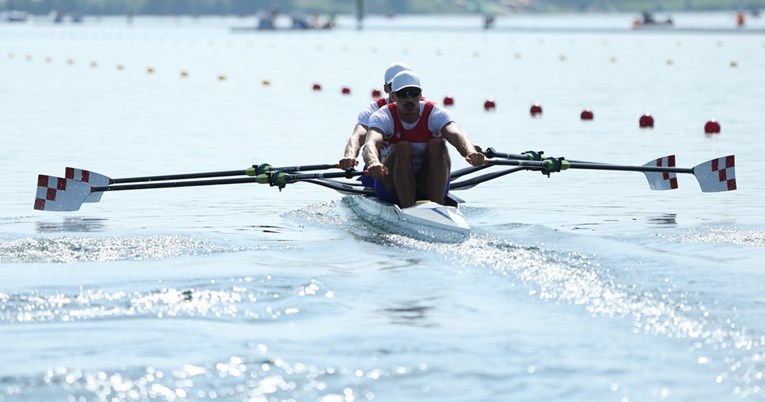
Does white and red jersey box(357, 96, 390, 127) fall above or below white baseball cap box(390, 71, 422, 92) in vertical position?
below

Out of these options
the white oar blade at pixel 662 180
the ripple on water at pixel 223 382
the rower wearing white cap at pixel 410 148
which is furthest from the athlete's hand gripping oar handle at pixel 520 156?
the ripple on water at pixel 223 382

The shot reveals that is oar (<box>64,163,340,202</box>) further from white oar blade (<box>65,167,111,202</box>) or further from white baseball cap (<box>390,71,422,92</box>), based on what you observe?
white baseball cap (<box>390,71,422,92</box>)

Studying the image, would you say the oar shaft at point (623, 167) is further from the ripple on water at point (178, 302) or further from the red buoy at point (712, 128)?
the red buoy at point (712, 128)

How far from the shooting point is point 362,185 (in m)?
16.7

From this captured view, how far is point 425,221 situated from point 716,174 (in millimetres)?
5480

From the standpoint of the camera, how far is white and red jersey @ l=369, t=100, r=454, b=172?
50.1 feet

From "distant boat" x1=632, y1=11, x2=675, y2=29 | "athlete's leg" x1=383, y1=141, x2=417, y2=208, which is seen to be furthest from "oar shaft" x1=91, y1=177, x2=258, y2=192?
"distant boat" x1=632, y1=11, x2=675, y2=29

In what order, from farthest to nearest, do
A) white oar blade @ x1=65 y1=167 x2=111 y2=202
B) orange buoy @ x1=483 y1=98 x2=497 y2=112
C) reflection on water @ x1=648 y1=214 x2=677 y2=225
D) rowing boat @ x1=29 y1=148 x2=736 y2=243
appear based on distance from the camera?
orange buoy @ x1=483 y1=98 x2=497 y2=112
white oar blade @ x1=65 y1=167 x2=111 y2=202
reflection on water @ x1=648 y1=214 x2=677 y2=225
rowing boat @ x1=29 y1=148 x2=736 y2=243

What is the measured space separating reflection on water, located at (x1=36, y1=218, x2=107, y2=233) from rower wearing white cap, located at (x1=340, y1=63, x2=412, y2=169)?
2.88 metres

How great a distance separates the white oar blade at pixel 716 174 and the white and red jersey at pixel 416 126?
13.8 ft

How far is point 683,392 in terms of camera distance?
27.0ft

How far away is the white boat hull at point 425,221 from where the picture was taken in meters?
13.7

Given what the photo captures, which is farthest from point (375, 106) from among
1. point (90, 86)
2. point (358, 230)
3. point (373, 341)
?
point (90, 86)

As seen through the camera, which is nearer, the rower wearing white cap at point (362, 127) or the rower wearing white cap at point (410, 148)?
the rower wearing white cap at point (410, 148)
